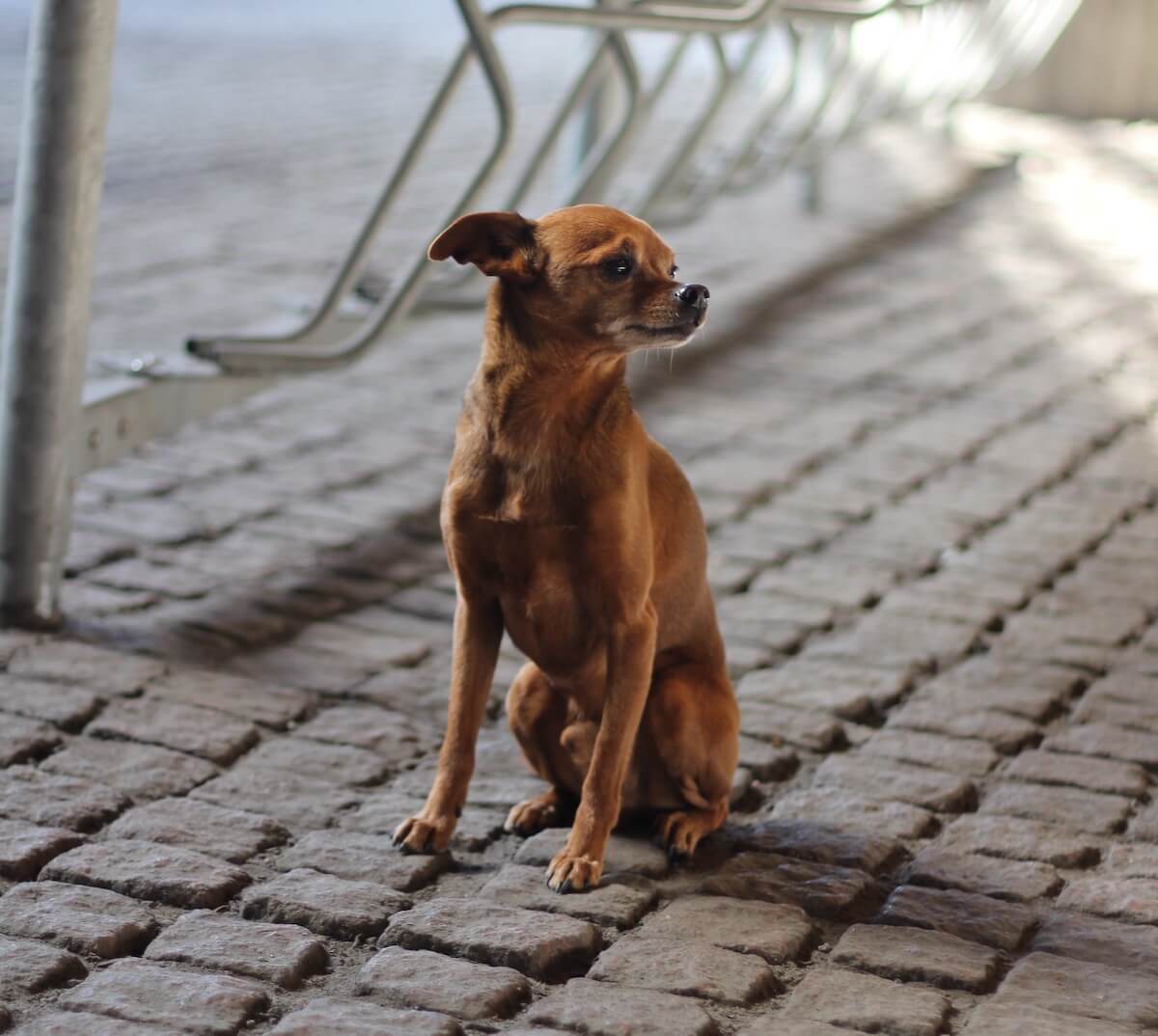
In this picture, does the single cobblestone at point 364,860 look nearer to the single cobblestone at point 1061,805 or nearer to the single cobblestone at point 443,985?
the single cobblestone at point 443,985

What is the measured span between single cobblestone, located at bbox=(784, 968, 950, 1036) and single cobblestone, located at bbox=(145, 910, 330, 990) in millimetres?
710

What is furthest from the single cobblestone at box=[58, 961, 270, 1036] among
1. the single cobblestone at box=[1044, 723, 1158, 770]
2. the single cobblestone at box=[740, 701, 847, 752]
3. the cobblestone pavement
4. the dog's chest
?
the single cobblestone at box=[1044, 723, 1158, 770]

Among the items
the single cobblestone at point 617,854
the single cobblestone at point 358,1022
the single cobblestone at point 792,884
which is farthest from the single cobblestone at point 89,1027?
the single cobblestone at point 792,884

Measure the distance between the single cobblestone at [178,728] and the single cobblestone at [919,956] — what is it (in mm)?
1324

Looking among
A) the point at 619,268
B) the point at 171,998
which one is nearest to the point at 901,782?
the point at 619,268

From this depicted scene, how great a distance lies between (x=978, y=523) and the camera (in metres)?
5.20

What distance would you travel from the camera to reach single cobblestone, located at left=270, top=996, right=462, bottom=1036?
2.37m

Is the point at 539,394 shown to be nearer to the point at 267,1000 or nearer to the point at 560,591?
the point at 560,591

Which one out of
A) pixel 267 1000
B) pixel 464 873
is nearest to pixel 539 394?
pixel 464 873

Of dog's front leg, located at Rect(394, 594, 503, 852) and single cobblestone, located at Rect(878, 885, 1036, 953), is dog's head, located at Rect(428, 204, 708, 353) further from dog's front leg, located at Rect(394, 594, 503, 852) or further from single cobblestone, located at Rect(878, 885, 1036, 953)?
single cobblestone, located at Rect(878, 885, 1036, 953)

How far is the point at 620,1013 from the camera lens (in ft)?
8.09

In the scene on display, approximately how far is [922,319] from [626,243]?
5297 mm

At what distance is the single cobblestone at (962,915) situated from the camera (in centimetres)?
280

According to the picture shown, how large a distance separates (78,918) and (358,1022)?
0.53 metres
